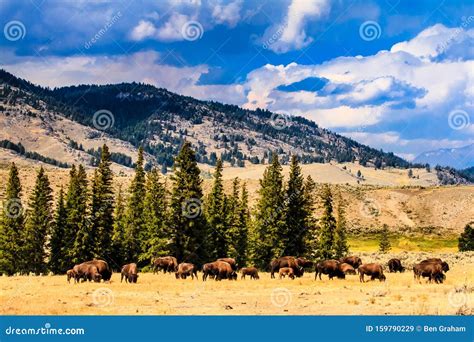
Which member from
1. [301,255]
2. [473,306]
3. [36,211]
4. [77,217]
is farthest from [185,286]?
[36,211]

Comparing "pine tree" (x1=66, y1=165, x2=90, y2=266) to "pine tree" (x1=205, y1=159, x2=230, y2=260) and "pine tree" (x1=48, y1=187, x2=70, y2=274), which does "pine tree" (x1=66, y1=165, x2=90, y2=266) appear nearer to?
"pine tree" (x1=48, y1=187, x2=70, y2=274)

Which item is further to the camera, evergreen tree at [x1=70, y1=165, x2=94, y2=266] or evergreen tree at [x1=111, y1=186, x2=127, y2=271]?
evergreen tree at [x1=111, y1=186, x2=127, y2=271]

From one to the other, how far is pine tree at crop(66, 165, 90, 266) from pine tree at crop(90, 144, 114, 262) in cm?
75

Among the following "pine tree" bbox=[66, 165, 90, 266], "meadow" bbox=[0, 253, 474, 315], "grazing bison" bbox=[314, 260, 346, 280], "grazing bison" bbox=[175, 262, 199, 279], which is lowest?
"meadow" bbox=[0, 253, 474, 315]

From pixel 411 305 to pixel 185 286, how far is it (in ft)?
53.7

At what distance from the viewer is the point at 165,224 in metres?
63.6

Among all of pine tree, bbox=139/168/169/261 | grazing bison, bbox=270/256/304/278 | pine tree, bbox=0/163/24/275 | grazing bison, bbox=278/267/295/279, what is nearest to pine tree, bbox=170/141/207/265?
pine tree, bbox=139/168/169/261

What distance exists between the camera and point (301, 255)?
6825cm

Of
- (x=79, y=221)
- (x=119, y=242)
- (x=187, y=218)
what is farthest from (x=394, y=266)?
(x=79, y=221)

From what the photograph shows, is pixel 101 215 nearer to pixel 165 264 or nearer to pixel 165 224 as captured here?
pixel 165 224

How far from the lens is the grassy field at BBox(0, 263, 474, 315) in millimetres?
27031

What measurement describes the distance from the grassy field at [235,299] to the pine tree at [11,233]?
131ft

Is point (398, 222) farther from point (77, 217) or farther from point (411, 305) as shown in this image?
point (411, 305)

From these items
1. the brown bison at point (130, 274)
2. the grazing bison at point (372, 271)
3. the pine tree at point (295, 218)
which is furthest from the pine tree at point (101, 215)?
the grazing bison at point (372, 271)
